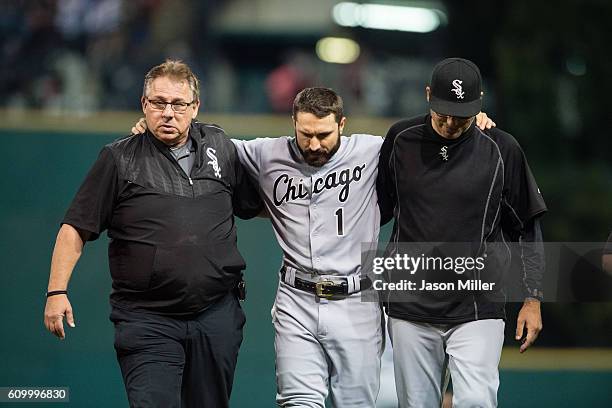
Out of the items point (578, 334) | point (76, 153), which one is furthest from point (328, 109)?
point (578, 334)

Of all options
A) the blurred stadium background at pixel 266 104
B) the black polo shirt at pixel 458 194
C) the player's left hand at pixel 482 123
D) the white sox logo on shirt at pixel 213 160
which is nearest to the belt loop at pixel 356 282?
the black polo shirt at pixel 458 194

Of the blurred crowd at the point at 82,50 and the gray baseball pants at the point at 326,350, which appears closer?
the gray baseball pants at the point at 326,350

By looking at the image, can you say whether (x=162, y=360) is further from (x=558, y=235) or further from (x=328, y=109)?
(x=558, y=235)

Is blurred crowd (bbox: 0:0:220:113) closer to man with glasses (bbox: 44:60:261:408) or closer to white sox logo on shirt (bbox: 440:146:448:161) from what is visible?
man with glasses (bbox: 44:60:261:408)

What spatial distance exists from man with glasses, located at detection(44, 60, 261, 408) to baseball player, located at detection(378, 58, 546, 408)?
76cm

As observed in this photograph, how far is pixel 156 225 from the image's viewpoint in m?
4.36

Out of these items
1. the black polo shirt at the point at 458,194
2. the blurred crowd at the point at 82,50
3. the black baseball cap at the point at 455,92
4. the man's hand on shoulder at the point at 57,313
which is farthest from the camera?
the blurred crowd at the point at 82,50

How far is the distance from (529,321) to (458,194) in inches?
25.3

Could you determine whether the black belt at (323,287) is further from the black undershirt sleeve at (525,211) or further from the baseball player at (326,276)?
the black undershirt sleeve at (525,211)

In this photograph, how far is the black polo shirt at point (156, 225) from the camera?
4336 millimetres

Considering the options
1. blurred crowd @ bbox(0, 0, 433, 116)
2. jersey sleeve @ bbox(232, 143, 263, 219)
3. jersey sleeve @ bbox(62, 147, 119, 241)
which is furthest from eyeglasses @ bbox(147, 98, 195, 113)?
blurred crowd @ bbox(0, 0, 433, 116)

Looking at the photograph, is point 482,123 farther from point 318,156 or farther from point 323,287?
point 323,287

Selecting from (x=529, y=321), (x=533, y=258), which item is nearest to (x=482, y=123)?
(x=533, y=258)

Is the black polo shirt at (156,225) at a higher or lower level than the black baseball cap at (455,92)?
lower
